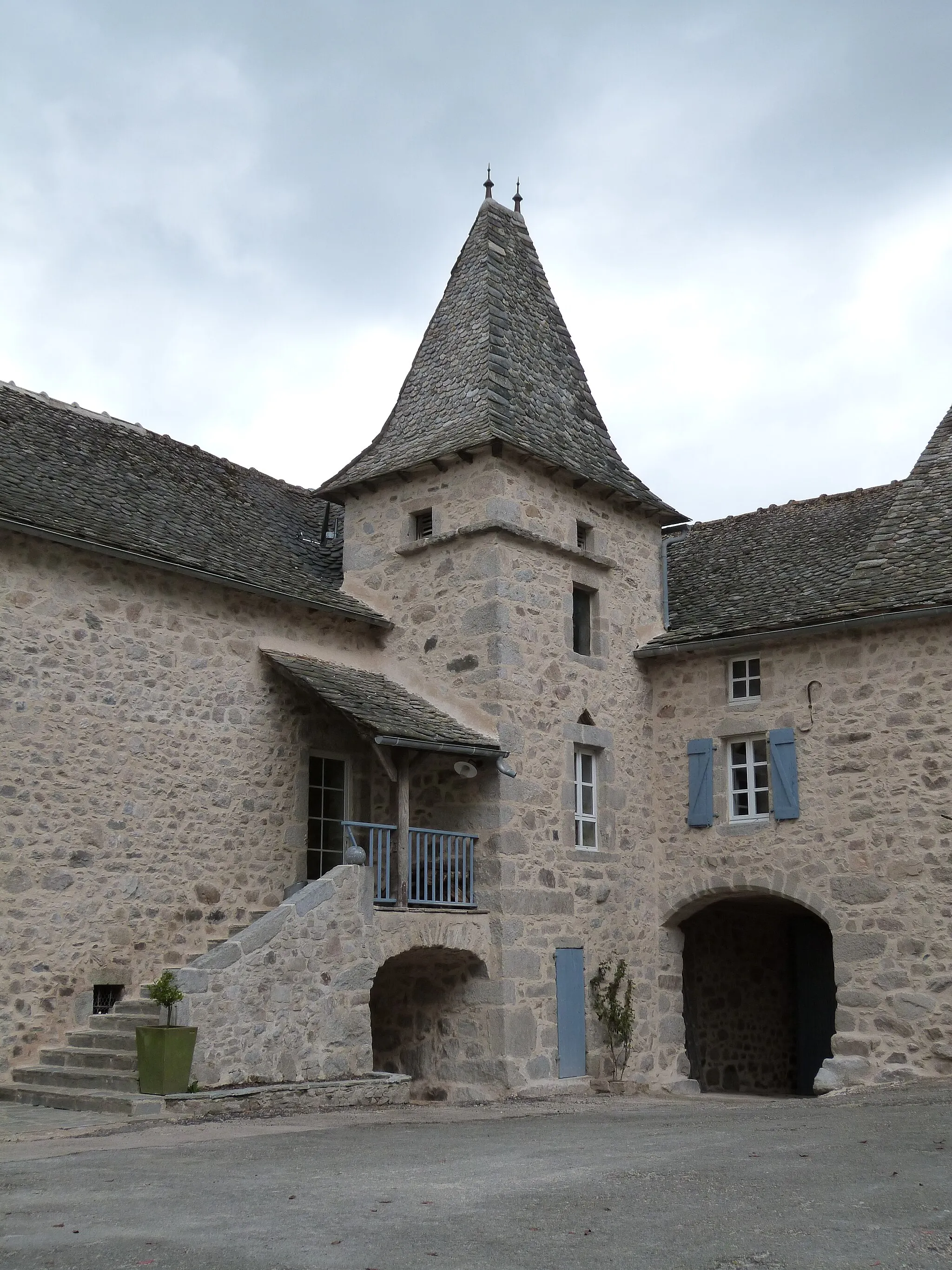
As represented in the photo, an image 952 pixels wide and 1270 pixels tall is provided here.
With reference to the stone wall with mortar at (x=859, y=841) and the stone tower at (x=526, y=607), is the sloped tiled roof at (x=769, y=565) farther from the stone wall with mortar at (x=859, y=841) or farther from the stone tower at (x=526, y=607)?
the stone tower at (x=526, y=607)

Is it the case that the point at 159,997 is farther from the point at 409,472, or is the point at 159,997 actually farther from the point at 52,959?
the point at 409,472

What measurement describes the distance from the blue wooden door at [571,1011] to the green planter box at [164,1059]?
439 centimetres

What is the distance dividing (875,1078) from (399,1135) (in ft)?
18.5

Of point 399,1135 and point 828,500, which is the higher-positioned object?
point 828,500

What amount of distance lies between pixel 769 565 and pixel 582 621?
2.56 meters

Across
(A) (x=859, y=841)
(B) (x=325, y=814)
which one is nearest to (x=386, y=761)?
(B) (x=325, y=814)

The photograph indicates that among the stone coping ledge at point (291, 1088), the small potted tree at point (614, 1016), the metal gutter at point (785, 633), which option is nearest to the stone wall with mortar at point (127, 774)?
the stone coping ledge at point (291, 1088)

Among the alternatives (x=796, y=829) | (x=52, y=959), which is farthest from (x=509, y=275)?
(x=52, y=959)

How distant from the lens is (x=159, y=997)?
9625mm

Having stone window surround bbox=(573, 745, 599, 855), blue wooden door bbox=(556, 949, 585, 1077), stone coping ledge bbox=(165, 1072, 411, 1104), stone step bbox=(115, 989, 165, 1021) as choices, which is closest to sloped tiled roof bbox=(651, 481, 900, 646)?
stone window surround bbox=(573, 745, 599, 855)

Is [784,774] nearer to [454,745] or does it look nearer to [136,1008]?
[454,745]

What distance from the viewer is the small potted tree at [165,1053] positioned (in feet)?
31.0

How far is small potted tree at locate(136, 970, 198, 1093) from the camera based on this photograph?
946 cm

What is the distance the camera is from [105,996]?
11.1 m
